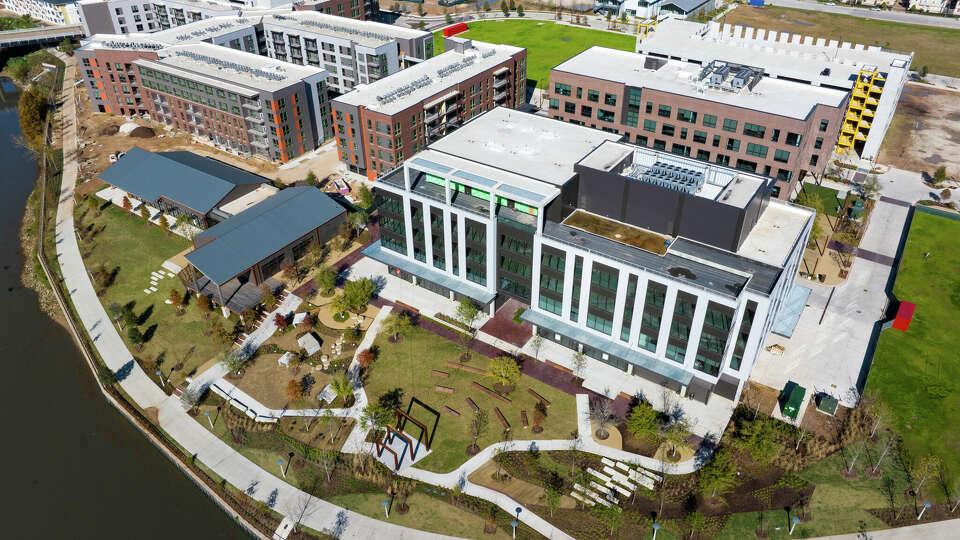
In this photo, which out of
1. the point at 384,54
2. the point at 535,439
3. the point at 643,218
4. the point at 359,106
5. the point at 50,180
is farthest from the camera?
the point at 384,54

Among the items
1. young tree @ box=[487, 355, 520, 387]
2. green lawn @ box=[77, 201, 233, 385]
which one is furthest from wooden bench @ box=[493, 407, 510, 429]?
green lawn @ box=[77, 201, 233, 385]

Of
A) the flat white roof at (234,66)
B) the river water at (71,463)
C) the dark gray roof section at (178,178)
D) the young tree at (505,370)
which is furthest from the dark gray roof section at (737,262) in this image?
the flat white roof at (234,66)

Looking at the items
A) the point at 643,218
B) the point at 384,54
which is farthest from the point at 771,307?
the point at 384,54

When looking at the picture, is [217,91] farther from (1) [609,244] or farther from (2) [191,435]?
(1) [609,244]

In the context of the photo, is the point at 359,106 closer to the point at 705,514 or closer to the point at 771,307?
the point at 771,307

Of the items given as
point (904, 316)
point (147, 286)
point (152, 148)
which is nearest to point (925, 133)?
point (904, 316)

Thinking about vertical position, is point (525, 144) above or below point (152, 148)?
above
